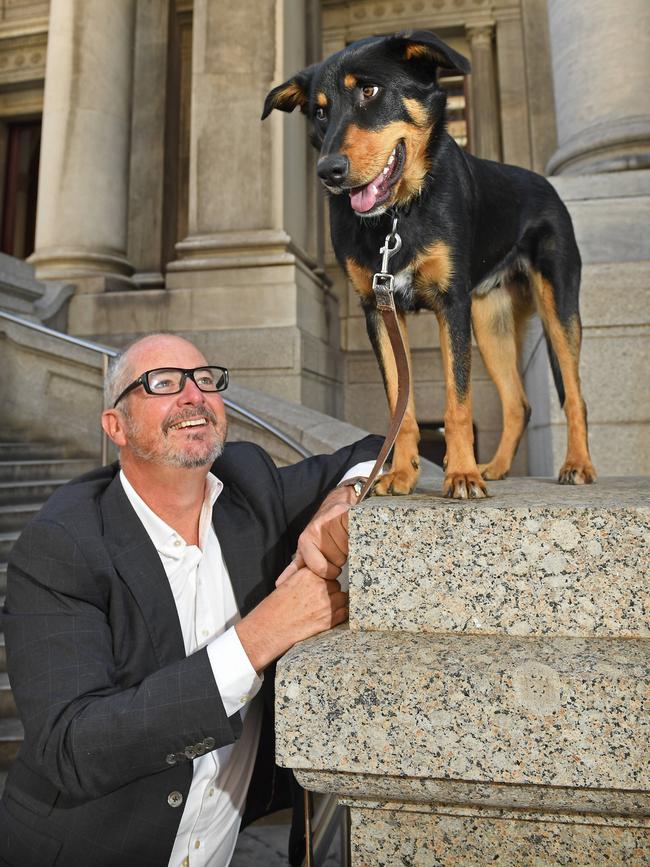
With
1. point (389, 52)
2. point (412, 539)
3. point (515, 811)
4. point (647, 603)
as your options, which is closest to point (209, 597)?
point (412, 539)

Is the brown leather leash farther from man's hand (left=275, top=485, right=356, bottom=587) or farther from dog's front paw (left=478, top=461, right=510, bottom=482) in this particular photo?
dog's front paw (left=478, top=461, right=510, bottom=482)

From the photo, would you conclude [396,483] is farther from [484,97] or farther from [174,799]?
[484,97]

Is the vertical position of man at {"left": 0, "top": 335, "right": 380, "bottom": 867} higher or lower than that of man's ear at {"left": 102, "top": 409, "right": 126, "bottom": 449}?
lower

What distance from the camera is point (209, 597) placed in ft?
6.66

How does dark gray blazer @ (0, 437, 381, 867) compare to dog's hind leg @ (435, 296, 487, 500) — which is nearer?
dark gray blazer @ (0, 437, 381, 867)

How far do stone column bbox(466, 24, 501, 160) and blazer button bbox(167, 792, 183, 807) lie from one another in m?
11.7

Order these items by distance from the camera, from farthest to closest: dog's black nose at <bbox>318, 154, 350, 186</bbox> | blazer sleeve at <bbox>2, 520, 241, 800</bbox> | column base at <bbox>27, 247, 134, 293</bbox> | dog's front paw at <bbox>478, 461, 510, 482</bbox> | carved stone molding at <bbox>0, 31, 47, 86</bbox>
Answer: carved stone molding at <bbox>0, 31, 47, 86</bbox> < column base at <bbox>27, 247, 134, 293</bbox> < dog's front paw at <bbox>478, 461, 510, 482</bbox> < dog's black nose at <bbox>318, 154, 350, 186</bbox> < blazer sleeve at <bbox>2, 520, 241, 800</bbox>

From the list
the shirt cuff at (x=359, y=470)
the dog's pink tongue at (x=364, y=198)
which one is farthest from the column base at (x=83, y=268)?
the dog's pink tongue at (x=364, y=198)

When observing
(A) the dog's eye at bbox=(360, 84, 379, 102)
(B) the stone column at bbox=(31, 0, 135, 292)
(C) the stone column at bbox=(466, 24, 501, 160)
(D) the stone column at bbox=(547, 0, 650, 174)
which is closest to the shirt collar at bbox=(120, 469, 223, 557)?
(A) the dog's eye at bbox=(360, 84, 379, 102)

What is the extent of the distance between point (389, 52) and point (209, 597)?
1609 millimetres

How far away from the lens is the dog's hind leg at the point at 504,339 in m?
2.67

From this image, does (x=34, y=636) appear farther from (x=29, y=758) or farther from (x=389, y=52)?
(x=389, y=52)

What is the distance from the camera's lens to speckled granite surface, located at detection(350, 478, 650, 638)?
1374mm

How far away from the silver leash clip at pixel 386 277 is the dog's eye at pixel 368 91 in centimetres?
31
